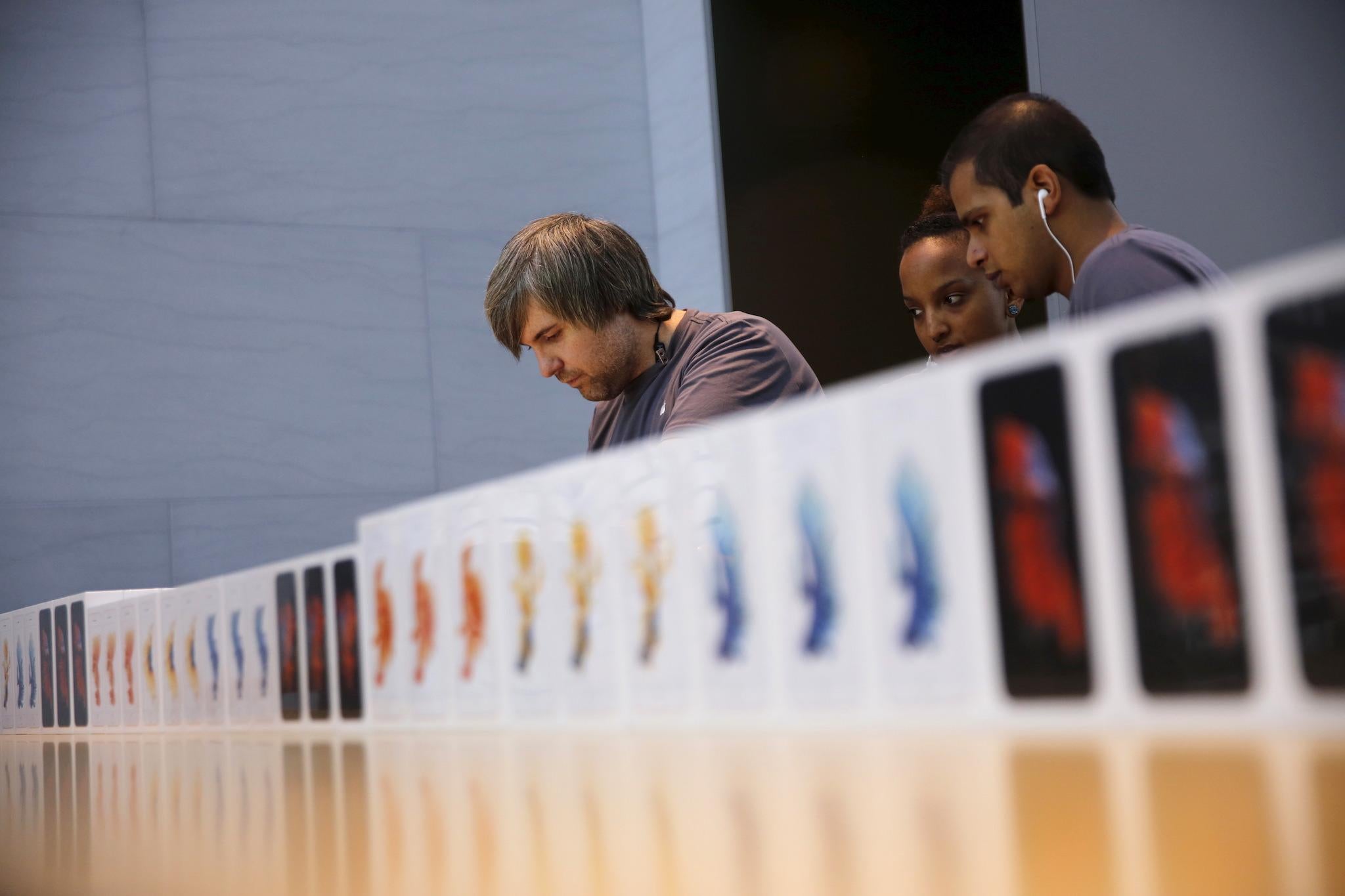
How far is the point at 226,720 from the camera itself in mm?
1257

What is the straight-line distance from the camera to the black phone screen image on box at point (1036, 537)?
20.7 inches

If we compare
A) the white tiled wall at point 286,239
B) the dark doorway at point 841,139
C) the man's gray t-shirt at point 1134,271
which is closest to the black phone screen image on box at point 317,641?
the man's gray t-shirt at point 1134,271

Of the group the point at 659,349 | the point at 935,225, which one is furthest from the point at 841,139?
the point at 659,349

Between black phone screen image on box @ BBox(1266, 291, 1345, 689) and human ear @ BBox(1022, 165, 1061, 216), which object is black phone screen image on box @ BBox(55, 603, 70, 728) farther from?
black phone screen image on box @ BBox(1266, 291, 1345, 689)

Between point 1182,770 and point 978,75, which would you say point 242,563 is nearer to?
point 978,75

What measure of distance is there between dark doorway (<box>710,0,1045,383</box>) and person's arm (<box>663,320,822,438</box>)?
Result: 1487 millimetres

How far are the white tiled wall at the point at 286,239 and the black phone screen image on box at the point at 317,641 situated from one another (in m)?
1.87

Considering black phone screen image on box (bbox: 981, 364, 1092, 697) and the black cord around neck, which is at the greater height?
the black cord around neck

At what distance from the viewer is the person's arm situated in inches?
57.1

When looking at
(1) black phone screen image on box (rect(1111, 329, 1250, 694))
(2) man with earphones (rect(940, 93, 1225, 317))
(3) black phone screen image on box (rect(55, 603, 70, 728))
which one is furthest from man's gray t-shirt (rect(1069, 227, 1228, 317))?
(3) black phone screen image on box (rect(55, 603, 70, 728))

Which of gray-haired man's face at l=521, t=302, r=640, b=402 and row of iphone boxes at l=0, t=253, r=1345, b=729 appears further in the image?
gray-haired man's face at l=521, t=302, r=640, b=402

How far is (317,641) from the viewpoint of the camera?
3.58ft

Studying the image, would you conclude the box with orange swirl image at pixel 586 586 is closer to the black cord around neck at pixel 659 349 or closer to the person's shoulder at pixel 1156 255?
the person's shoulder at pixel 1156 255

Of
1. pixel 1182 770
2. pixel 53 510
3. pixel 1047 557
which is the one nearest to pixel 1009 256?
pixel 1047 557
